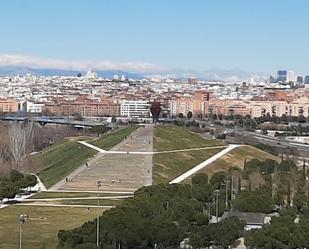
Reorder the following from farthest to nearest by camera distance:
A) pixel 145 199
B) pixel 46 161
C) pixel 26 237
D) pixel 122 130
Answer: pixel 122 130 → pixel 46 161 → pixel 145 199 → pixel 26 237

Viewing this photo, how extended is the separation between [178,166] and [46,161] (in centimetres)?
1579

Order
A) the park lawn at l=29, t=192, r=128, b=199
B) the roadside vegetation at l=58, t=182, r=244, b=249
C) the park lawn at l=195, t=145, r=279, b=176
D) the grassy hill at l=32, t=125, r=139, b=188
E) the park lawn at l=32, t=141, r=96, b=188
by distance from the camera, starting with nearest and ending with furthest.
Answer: the roadside vegetation at l=58, t=182, r=244, b=249
the park lawn at l=29, t=192, r=128, b=199
the park lawn at l=32, t=141, r=96, b=188
the grassy hill at l=32, t=125, r=139, b=188
the park lawn at l=195, t=145, r=279, b=176

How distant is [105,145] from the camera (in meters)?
78.9

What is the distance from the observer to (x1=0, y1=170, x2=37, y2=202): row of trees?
167 feet

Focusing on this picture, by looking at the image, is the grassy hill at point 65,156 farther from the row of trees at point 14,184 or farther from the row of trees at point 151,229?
the row of trees at point 151,229

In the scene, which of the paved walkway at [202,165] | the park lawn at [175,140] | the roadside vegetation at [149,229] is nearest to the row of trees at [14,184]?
the paved walkway at [202,165]

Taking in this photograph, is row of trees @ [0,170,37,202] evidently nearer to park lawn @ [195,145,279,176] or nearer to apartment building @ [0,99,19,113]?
park lawn @ [195,145,279,176]

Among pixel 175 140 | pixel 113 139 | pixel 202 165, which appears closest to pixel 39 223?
pixel 202 165

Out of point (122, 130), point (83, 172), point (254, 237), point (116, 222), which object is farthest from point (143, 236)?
point (122, 130)

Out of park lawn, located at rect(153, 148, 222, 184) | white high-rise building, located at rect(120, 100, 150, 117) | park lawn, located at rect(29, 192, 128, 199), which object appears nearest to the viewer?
park lawn, located at rect(29, 192, 128, 199)

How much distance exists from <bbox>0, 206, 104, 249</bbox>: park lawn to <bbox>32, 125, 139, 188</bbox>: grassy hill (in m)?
12.7

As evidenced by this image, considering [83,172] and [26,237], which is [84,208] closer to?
[26,237]

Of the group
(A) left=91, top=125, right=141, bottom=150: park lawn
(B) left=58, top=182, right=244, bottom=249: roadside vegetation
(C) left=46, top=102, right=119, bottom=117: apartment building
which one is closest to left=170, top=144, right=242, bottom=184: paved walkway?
(A) left=91, top=125, right=141, bottom=150: park lawn

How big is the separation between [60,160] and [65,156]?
1.57m
